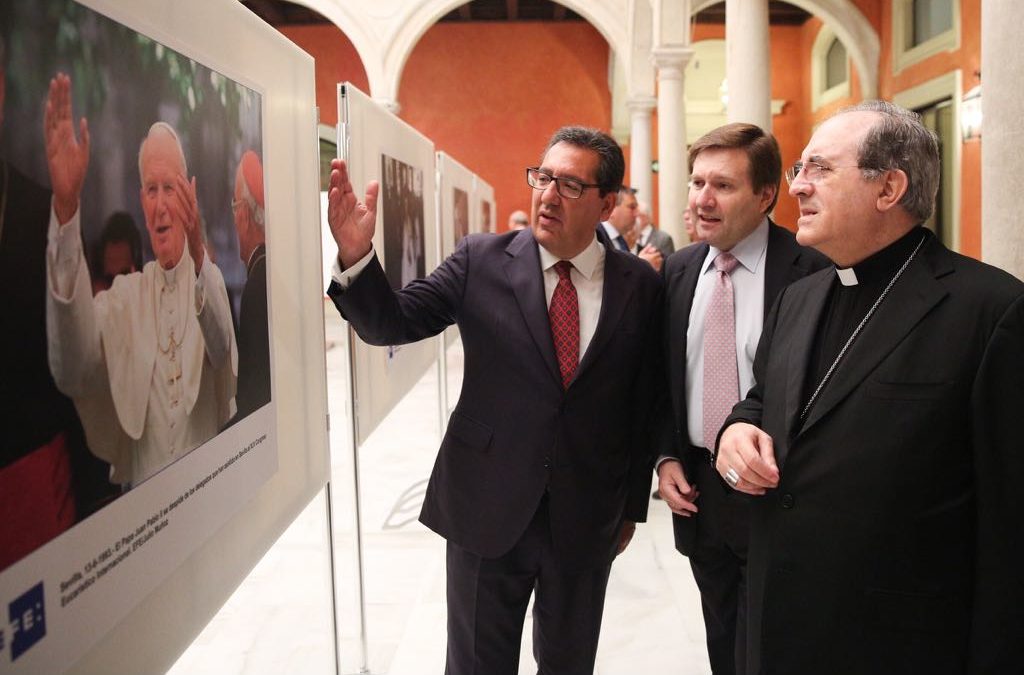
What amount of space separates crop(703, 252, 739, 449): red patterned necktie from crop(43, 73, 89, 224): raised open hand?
1.62 metres

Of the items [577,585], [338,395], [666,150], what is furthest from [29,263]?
[666,150]

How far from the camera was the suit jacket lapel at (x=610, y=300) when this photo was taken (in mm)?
2197

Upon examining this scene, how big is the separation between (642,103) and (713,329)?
12848 mm

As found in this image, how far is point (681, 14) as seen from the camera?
10484mm

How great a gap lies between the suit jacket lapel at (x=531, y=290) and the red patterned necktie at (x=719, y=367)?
443mm

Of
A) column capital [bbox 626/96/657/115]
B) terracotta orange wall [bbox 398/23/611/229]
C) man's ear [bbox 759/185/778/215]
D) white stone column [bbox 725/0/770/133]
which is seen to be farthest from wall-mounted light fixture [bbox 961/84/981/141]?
man's ear [bbox 759/185/778/215]

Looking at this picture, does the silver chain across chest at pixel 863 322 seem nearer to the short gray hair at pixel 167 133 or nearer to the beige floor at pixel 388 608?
the short gray hair at pixel 167 133

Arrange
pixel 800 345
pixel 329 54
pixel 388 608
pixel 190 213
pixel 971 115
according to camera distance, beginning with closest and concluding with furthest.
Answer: pixel 190 213 < pixel 800 345 < pixel 388 608 < pixel 971 115 < pixel 329 54

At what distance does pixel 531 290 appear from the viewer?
87.3 inches

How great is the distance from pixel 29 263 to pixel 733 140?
5.72ft

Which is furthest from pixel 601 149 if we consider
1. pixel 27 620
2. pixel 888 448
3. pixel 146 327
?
pixel 27 620

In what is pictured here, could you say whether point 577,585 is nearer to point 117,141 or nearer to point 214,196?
point 214,196

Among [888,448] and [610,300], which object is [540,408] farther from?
[888,448]

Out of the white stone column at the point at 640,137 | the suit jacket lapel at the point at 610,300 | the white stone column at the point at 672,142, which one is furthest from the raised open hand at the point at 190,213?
the white stone column at the point at 640,137
